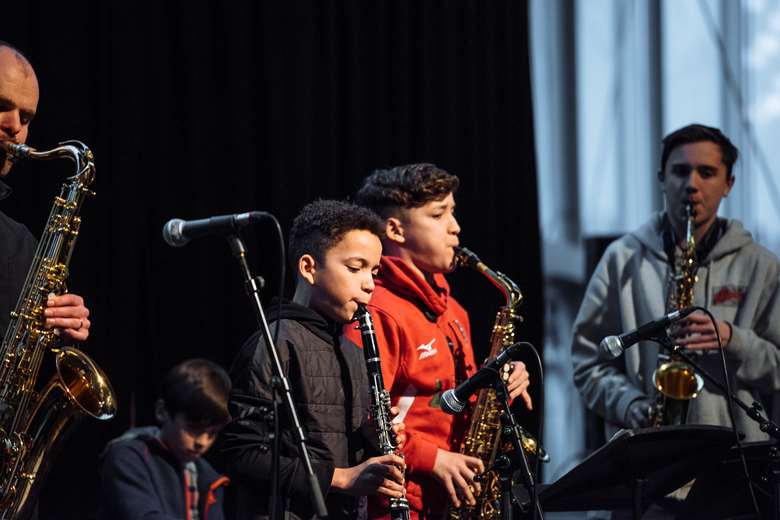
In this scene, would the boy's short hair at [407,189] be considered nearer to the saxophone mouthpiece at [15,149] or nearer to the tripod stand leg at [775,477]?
the saxophone mouthpiece at [15,149]

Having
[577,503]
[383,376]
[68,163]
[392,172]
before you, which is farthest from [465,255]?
[68,163]

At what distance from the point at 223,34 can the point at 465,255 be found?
153 centimetres

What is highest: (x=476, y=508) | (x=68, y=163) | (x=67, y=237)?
(x=68, y=163)

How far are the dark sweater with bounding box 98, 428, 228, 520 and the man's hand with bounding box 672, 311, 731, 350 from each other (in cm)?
179

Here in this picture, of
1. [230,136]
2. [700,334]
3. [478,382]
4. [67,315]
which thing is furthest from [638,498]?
[230,136]

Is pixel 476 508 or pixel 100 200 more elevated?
pixel 100 200

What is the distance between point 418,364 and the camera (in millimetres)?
3232

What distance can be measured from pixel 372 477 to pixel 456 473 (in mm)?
382

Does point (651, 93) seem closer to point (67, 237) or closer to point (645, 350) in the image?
point (645, 350)

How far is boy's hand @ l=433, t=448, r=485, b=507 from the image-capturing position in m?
3.05

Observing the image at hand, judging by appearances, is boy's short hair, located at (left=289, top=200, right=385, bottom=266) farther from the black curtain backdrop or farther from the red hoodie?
the black curtain backdrop

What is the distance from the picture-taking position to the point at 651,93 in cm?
567

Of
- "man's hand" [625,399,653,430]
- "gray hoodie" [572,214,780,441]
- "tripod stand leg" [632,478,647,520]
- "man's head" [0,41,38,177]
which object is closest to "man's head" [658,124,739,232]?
"gray hoodie" [572,214,780,441]

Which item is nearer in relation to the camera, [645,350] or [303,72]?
[645,350]
